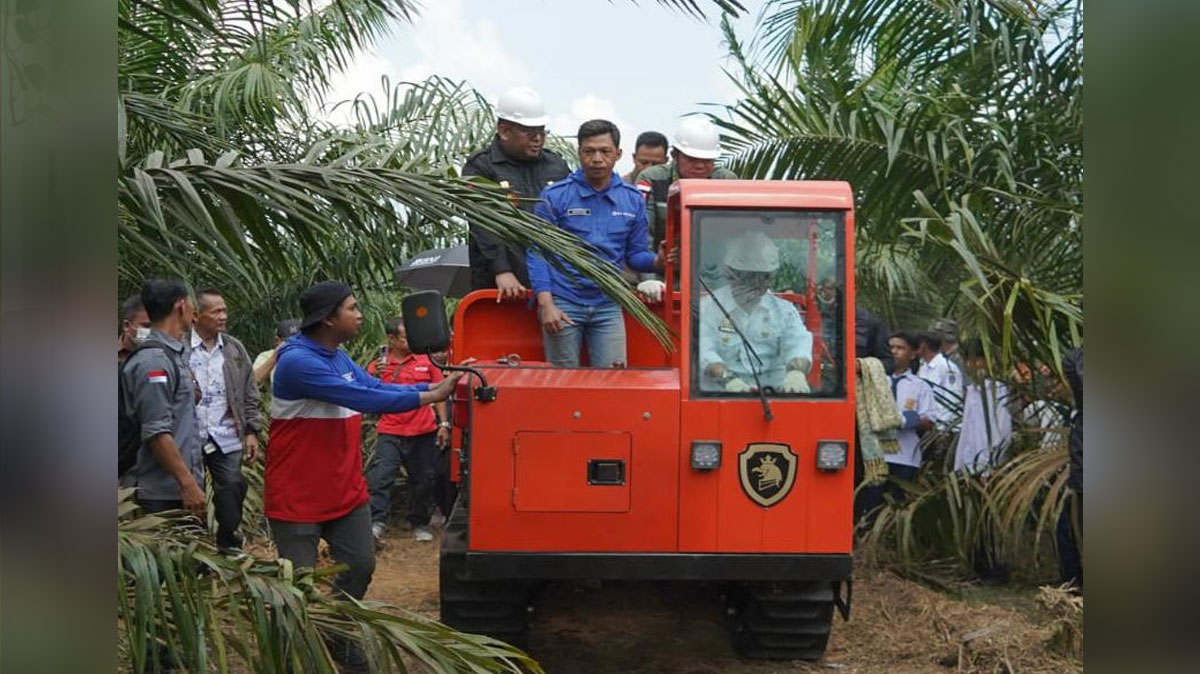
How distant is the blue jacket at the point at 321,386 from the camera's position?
554cm

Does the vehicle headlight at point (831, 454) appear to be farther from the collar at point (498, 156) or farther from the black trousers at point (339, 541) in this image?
the collar at point (498, 156)

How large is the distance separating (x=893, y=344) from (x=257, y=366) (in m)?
4.63

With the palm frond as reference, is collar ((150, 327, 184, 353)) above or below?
below

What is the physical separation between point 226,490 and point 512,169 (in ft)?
7.63

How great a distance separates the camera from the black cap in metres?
5.69

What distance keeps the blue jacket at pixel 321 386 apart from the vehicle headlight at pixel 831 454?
1.84 m

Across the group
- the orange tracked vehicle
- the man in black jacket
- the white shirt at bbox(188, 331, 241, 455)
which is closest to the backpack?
the white shirt at bbox(188, 331, 241, 455)

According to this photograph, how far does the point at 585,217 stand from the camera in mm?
6445

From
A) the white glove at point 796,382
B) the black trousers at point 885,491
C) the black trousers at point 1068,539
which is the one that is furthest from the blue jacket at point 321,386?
A: the black trousers at point 885,491

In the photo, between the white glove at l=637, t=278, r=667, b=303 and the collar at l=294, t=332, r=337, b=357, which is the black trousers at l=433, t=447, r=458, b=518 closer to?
the white glove at l=637, t=278, r=667, b=303

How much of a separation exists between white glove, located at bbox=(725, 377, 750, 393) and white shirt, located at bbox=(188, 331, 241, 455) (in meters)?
2.80

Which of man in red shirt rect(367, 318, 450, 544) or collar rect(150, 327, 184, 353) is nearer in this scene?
collar rect(150, 327, 184, 353)
